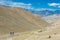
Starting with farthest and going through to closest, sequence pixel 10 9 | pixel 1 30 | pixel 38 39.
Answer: pixel 10 9 → pixel 1 30 → pixel 38 39

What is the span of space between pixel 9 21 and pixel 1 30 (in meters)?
4.60

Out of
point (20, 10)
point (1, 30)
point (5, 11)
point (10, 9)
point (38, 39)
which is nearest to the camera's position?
point (38, 39)

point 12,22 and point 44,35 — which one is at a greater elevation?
point 12,22

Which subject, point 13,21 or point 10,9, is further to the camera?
point 10,9

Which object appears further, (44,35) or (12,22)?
(12,22)

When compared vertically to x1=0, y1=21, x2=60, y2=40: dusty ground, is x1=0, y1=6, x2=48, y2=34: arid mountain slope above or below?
above

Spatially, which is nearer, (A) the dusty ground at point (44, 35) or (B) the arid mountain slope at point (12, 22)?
(A) the dusty ground at point (44, 35)

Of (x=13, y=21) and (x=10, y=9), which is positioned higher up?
(x=10, y=9)

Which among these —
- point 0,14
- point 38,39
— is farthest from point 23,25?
point 38,39

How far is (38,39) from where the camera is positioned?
20641 millimetres

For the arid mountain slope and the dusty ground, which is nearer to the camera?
the dusty ground

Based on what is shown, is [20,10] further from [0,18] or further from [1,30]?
[1,30]

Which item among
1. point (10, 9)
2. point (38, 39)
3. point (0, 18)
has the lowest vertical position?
point (38, 39)

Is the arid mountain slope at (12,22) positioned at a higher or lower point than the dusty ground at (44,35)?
higher
